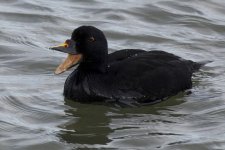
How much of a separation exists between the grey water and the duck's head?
19.2 inches

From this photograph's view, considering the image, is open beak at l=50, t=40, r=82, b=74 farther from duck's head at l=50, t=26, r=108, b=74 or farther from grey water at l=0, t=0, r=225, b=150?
grey water at l=0, t=0, r=225, b=150

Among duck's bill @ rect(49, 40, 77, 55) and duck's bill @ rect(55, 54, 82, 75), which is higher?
duck's bill @ rect(49, 40, 77, 55)

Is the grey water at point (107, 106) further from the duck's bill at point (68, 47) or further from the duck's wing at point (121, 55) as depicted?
the duck's wing at point (121, 55)

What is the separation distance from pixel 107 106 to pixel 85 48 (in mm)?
744

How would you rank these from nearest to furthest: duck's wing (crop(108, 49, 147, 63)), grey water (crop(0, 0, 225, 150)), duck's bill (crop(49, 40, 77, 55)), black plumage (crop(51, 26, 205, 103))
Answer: grey water (crop(0, 0, 225, 150)) → duck's bill (crop(49, 40, 77, 55)) → black plumage (crop(51, 26, 205, 103)) → duck's wing (crop(108, 49, 147, 63))

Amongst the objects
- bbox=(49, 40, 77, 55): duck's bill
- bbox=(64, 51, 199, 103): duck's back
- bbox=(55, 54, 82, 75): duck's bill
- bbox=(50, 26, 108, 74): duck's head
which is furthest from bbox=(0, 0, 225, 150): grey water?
bbox=(49, 40, 77, 55): duck's bill

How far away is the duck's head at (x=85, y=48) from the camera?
948 cm

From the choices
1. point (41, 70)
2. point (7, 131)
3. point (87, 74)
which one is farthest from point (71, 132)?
point (41, 70)

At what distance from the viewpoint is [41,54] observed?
1136cm

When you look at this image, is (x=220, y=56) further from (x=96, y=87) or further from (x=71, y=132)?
(x=71, y=132)

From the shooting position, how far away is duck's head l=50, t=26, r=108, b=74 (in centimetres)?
948

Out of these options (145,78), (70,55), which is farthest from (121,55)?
(70,55)

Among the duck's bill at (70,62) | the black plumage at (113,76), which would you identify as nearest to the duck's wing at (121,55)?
the black plumage at (113,76)

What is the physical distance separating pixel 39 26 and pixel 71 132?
4.57 m
